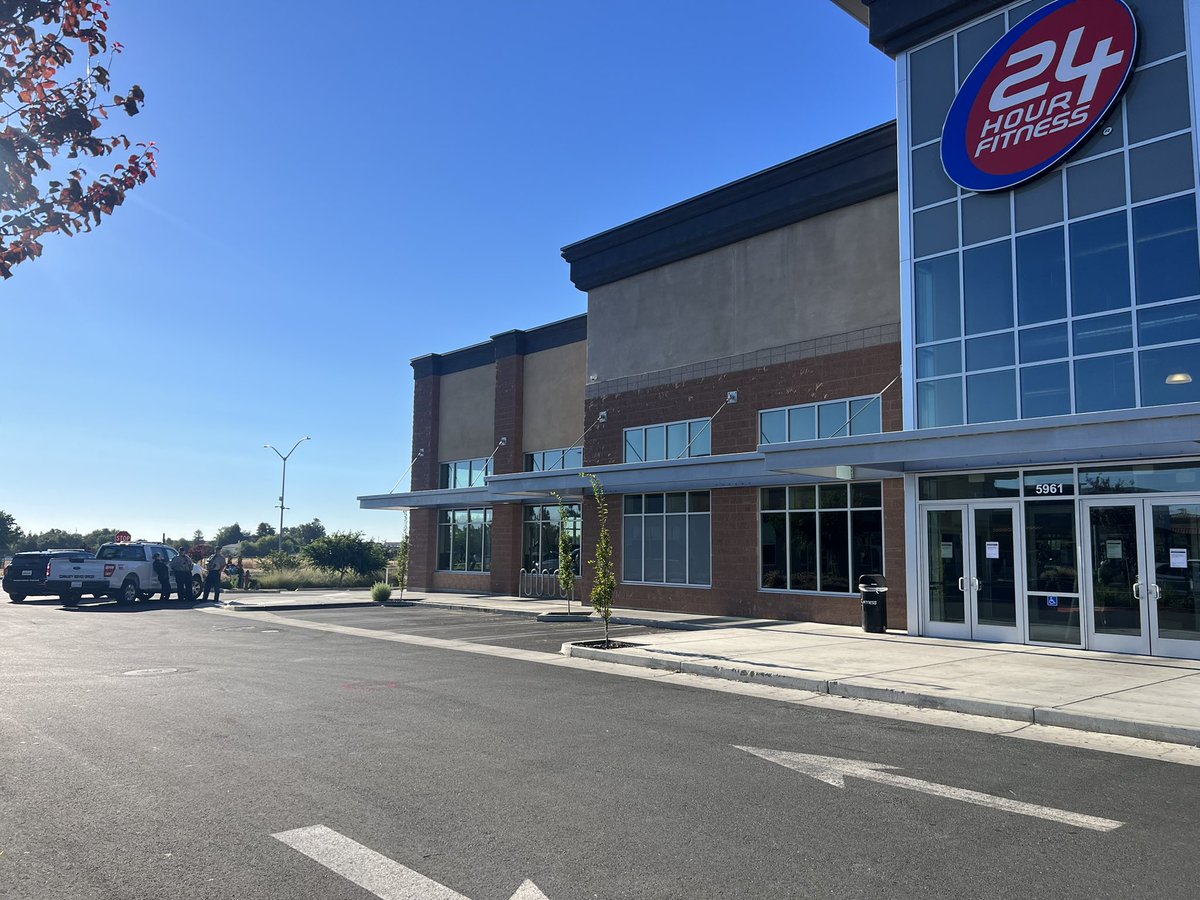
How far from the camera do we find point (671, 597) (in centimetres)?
2459

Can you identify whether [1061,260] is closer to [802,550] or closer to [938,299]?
[938,299]

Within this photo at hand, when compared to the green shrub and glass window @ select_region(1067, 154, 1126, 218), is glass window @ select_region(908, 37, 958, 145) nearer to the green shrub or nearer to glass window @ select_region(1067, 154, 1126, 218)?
glass window @ select_region(1067, 154, 1126, 218)

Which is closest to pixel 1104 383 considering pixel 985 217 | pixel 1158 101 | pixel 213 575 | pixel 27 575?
pixel 985 217

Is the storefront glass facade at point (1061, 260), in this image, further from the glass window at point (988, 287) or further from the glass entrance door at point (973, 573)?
the glass entrance door at point (973, 573)

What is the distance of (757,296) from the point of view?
2286cm

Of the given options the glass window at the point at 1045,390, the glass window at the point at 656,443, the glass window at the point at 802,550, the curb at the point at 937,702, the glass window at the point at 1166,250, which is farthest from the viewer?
the glass window at the point at 656,443

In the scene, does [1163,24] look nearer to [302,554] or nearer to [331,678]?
[331,678]

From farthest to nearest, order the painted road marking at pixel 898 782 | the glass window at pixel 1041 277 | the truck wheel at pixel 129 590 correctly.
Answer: the truck wheel at pixel 129 590 < the glass window at pixel 1041 277 < the painted road marking at pixel 898 782

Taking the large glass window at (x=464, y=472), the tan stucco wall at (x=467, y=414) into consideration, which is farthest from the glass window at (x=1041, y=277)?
the large glass window at (x=464, y=472)

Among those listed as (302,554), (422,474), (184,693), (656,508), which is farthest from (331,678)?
(302,554)

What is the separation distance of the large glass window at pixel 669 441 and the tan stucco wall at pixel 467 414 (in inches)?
359

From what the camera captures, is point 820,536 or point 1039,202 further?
point 820,536

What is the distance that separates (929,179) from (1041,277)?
3.50 metres

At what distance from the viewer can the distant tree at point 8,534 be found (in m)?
89.6
